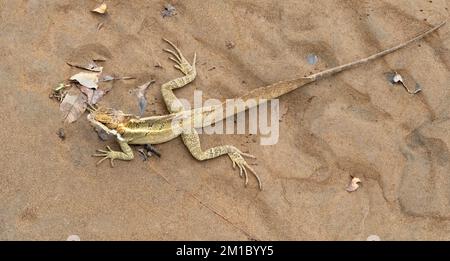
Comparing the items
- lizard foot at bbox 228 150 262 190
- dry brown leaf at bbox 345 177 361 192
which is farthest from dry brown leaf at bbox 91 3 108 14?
dry brown leaf at bbox 345 177 361 192

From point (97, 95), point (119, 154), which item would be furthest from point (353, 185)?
point (97, 95)

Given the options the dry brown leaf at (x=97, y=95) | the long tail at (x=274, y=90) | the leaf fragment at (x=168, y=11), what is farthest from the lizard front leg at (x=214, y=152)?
the leaf fragment at (x=168, y=11)

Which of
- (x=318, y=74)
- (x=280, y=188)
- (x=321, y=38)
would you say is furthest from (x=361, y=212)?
(x=321, y=38)

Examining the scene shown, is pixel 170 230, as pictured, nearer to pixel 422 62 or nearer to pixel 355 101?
pixel 355 101

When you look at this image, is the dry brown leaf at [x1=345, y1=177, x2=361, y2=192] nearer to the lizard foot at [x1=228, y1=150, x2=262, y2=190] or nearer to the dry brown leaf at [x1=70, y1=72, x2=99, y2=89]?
the lizard foot at [x1=228, y1=150, x2=262, y2=190]

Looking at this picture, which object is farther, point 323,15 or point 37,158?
point 323,15

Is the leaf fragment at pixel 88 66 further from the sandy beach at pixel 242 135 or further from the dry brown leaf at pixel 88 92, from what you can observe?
the dry brown leaf at pixel 88 92
